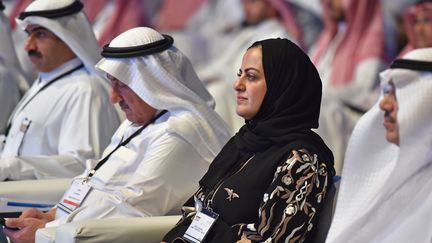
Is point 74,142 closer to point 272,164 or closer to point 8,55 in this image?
point 8,55

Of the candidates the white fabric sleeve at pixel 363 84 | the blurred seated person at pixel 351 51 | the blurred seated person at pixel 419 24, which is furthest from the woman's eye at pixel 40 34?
the blurred seated person at pixel 419 24

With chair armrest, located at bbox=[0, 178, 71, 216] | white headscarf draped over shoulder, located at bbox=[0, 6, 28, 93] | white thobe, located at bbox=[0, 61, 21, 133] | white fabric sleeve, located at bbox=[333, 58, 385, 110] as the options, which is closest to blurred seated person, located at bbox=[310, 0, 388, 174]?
white fabric sleeve, located at bbox=[333, 58, 385, 110]

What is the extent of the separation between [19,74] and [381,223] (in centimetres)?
359

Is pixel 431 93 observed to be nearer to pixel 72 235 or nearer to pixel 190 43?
pixel 72 235

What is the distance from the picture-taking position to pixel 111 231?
179 inches

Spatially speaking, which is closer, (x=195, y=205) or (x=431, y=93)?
(x=431, y=93)

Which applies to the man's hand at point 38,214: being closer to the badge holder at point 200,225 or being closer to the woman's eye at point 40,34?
the badge holder at point 200,225

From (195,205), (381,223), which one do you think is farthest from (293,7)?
(381,223)

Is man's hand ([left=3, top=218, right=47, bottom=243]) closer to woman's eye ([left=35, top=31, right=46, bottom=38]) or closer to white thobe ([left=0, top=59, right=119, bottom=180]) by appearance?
white thobe ([left=0, top=59, right=119, bottom=180])

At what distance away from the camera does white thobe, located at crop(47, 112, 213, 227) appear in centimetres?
492

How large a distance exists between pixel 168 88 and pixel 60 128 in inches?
44.2

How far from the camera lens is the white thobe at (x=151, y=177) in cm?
492

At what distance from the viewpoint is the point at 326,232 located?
4.22m

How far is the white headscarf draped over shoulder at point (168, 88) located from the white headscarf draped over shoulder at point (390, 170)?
116 centimetres
